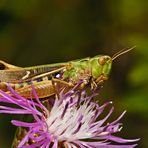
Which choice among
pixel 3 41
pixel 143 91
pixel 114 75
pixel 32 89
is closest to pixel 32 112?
pixel 32 89

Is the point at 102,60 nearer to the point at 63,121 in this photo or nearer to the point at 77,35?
the point at 63,121

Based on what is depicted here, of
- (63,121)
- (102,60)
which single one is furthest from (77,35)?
(63,121)

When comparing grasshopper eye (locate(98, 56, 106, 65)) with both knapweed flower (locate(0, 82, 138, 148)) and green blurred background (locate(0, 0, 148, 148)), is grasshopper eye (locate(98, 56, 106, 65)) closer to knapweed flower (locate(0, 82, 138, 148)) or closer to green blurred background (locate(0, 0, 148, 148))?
knapweed flower (locate(0, 82, 138, 148))

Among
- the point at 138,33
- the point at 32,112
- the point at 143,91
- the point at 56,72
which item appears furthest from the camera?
the point at 138,33

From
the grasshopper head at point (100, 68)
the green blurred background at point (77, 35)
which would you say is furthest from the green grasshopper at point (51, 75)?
the green blurred background at point (77, 35)

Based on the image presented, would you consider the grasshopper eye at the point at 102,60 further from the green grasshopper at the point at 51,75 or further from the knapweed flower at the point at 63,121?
the knapweed flower at the point at 63,121

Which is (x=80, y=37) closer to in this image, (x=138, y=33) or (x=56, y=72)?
(x=138, y=33)

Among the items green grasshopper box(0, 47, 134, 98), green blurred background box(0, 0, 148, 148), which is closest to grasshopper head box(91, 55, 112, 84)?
green grasshopper box(0, 47, 134, 98)
